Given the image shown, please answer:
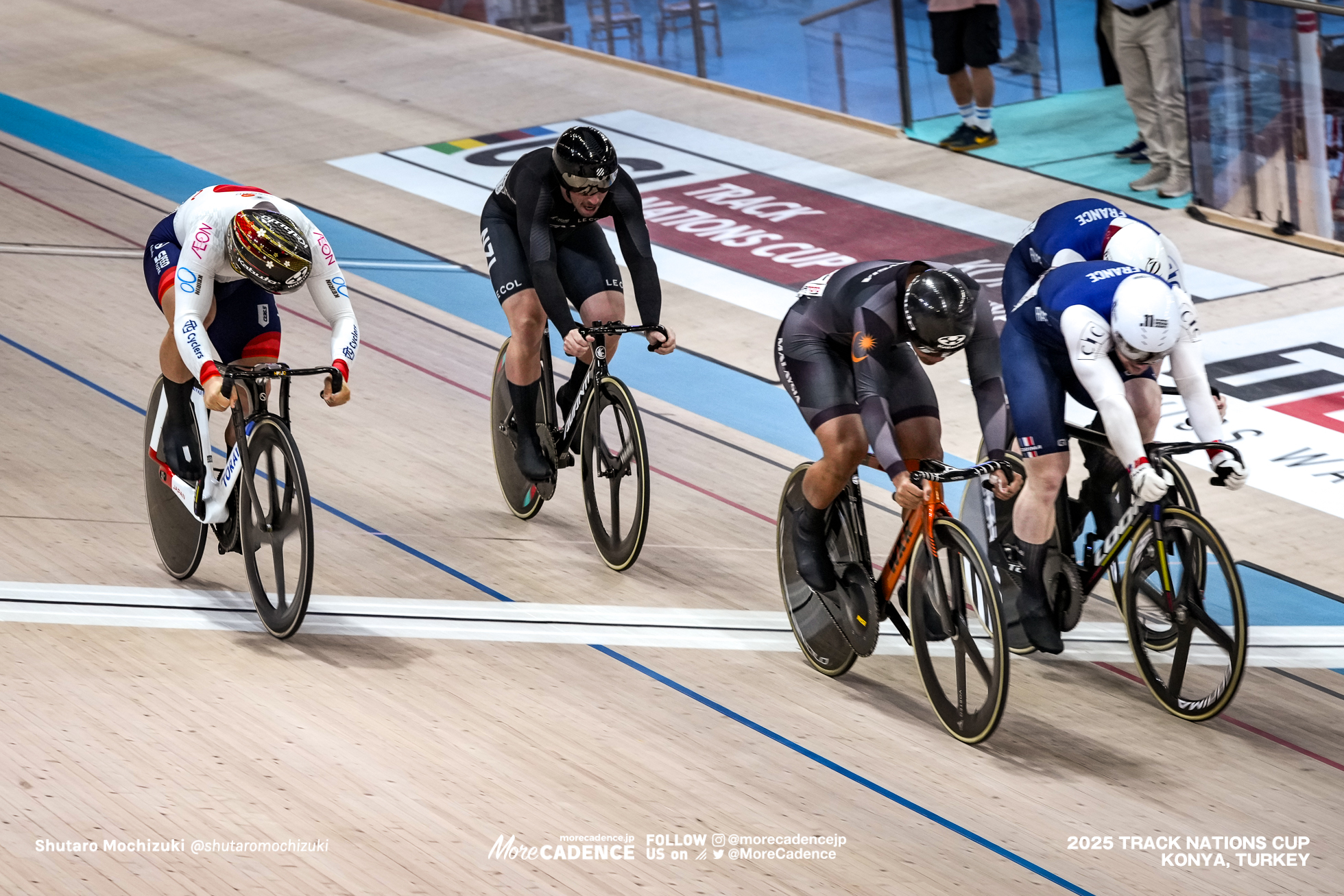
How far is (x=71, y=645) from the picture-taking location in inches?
188

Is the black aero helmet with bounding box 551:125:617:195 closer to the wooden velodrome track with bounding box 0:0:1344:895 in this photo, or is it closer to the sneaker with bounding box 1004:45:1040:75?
the wooden velodrome track with bounding box 0:0:1344:895

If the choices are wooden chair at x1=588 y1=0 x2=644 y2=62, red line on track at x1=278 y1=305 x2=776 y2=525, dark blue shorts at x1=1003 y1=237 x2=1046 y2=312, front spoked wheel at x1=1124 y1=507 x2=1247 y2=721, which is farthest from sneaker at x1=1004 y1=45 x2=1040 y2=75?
front spoked wheel at x1=1124 y1=507 x2=1247 y2=721

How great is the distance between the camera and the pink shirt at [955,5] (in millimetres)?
10516

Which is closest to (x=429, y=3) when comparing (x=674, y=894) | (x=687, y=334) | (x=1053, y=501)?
(x=687, y=334)

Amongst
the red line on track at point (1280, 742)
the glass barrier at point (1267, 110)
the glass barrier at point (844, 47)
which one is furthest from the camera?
the glass barrier at point (844, 47)

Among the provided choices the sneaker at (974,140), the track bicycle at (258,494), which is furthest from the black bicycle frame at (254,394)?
the sneaker at (974,140)

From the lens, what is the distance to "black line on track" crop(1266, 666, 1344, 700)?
4883mm

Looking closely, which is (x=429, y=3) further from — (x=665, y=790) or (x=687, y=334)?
(x=665, y=790)

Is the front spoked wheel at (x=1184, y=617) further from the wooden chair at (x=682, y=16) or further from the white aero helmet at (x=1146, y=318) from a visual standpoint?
the wooden chair at (x=682, y=16)

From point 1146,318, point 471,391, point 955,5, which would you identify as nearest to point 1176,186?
point 955,5

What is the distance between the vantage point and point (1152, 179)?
9.97 metres

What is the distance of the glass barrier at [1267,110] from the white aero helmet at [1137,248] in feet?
14.0

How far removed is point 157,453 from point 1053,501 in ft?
9.08

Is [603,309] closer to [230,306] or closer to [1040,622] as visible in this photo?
[230,306]
